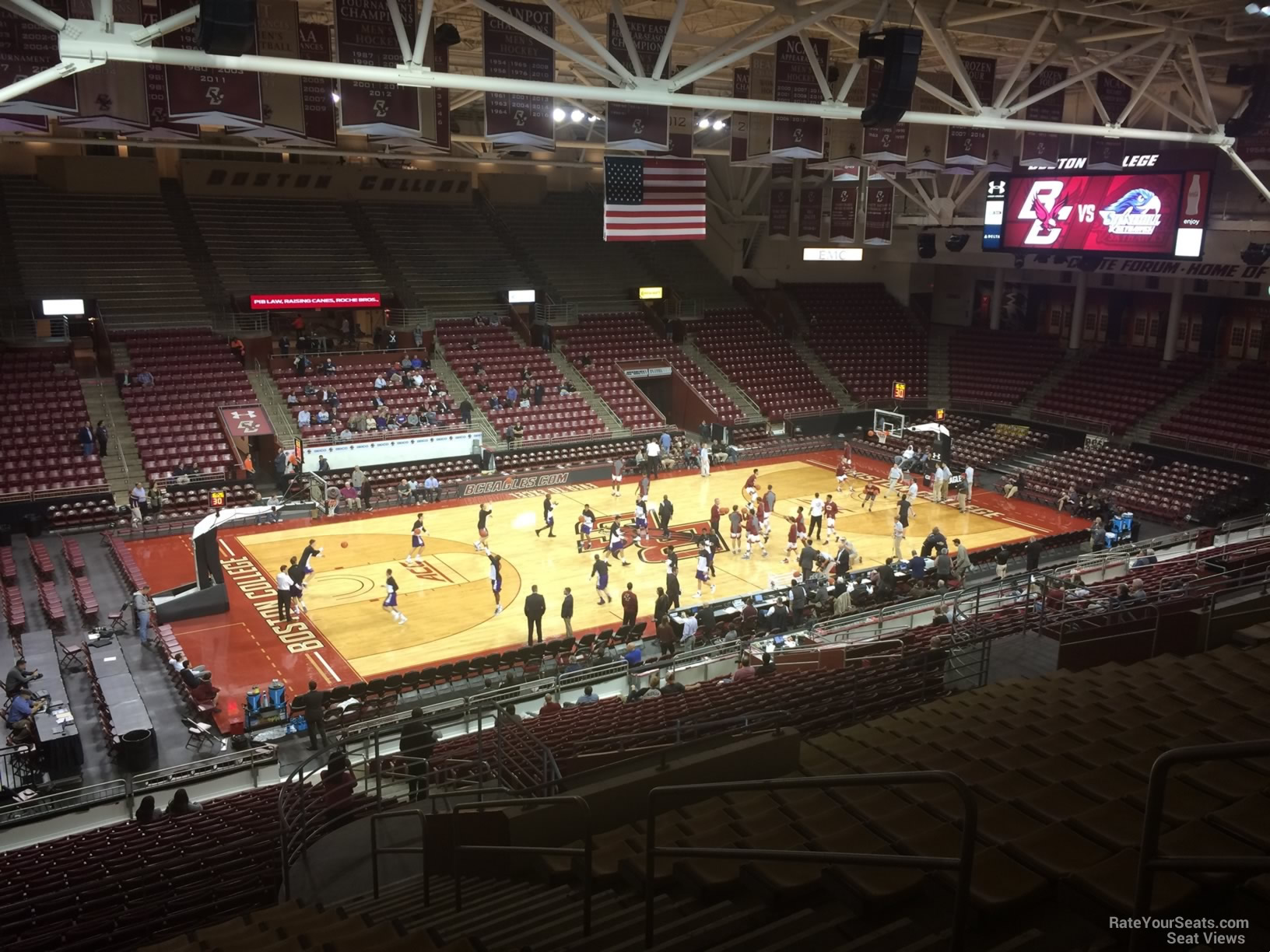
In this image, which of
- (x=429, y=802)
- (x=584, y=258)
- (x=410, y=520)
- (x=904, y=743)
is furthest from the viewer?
(x=584, y=258)

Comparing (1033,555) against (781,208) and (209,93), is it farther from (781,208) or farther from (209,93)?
(209,93)

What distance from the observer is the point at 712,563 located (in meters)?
23.7

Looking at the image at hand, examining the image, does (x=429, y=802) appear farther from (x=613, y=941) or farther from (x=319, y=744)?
(x=613, y=941)

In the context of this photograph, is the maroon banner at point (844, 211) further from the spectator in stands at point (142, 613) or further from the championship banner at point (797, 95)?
the spectator in stands at point (142, 613)

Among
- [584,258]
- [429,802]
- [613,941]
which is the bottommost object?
[429,802]

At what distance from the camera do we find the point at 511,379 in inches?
1409

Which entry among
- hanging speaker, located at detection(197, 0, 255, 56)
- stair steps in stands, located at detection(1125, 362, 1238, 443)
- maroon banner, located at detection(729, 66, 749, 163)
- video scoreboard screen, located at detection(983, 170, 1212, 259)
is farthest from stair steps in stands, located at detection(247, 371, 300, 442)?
stair steps in stands, located at detection(1125, 362, 1238, 443)

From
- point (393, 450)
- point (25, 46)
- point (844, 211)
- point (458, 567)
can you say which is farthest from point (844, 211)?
point (25, 46)

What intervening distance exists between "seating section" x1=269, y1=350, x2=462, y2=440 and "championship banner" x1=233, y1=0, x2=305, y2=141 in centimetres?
1660

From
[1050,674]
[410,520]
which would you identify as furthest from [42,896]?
[410,520]

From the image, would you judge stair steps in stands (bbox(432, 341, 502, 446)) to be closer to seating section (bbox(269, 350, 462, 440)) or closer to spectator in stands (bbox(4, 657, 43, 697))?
seating section (bbox(269, 350, 462, 440))

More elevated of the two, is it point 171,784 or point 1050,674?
point 1050,674

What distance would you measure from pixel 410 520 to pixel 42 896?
62.9 ft

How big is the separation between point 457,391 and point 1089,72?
21.8 metres
